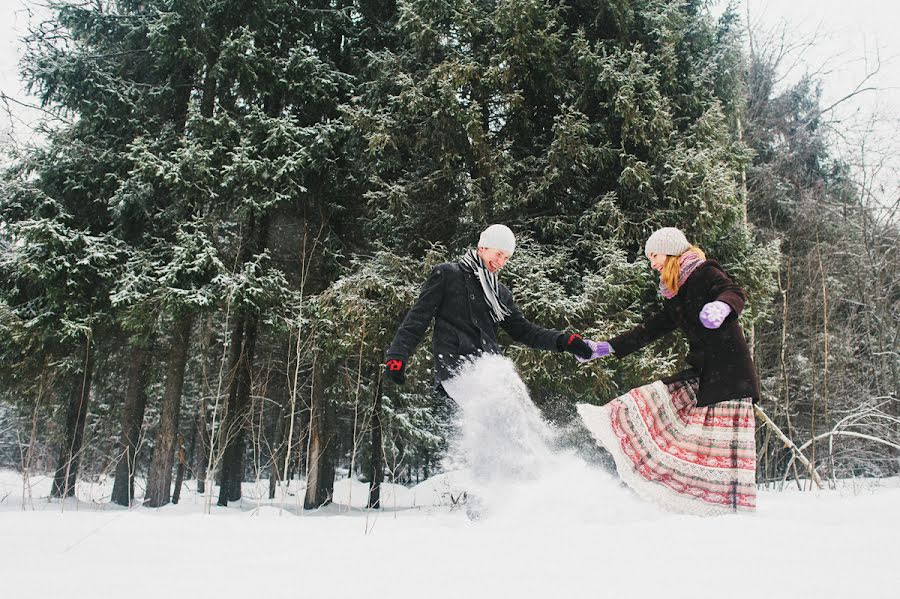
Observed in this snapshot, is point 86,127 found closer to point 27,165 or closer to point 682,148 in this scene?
point 27,165

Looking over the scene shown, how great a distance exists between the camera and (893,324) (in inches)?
563

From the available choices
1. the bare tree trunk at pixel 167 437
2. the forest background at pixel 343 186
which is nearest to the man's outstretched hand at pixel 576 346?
the forest background at pixel 343 186

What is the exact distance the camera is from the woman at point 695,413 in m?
3.20

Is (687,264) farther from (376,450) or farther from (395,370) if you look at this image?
(376,450)

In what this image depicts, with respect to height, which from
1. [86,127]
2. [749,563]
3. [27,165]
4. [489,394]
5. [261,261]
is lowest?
[749,563]

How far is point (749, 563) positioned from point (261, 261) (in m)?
8.45

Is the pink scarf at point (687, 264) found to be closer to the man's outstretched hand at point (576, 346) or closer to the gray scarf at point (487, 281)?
the man's outstretched hand at point (576, 346)

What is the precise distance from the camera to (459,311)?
363 cm

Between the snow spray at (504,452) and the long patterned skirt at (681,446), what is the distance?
206mm

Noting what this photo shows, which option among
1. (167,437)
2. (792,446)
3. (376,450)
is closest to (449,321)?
(792,446)

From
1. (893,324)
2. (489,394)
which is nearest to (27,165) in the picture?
(489,394)

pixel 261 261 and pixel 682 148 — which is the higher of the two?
pixel 682 148

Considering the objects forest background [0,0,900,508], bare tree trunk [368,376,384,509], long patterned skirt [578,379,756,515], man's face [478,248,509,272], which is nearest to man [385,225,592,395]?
man's face [478,248,509,272]

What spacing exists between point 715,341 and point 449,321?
1.62m
